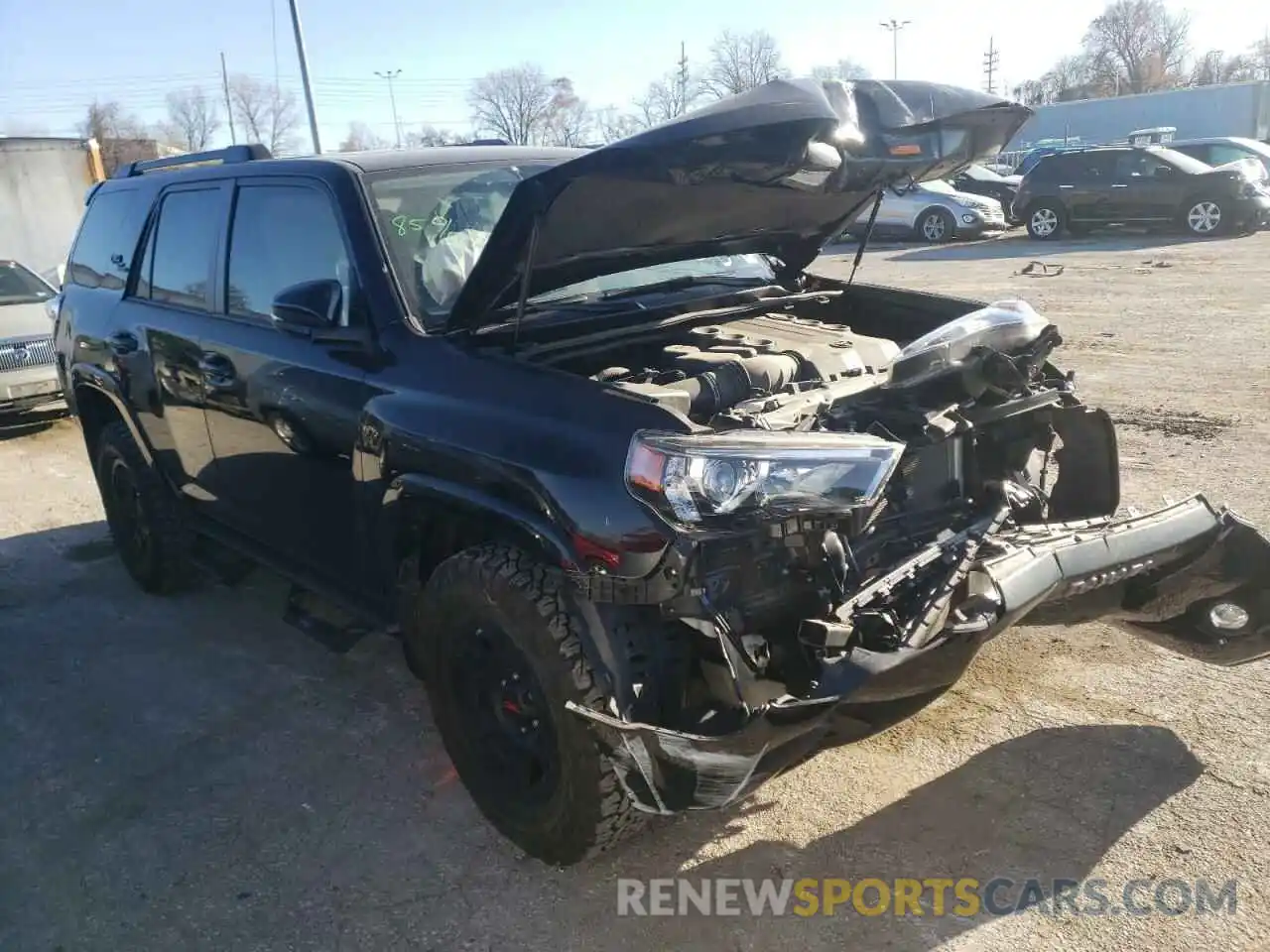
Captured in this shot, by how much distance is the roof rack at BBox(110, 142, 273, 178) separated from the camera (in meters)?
4.16

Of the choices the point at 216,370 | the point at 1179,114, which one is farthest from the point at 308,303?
the point at 1179,114

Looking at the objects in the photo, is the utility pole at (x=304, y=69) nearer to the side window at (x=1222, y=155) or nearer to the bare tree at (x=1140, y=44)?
the side window at (x=1222, y=155)

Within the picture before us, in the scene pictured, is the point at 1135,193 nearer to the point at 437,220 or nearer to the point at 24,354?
the point at 24,354

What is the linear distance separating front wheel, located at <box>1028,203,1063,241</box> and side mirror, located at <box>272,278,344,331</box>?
18.7m

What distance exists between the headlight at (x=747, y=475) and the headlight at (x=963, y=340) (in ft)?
2.00

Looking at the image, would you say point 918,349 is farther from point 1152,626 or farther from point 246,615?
point 246,615

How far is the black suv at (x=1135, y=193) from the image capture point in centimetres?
1755

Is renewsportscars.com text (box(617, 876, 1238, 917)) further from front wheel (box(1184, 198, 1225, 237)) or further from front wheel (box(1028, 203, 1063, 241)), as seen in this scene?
front wheel (box(1028, 203, 1063, 241))

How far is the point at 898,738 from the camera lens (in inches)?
135

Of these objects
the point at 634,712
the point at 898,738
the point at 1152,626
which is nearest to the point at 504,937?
the point at 634,712

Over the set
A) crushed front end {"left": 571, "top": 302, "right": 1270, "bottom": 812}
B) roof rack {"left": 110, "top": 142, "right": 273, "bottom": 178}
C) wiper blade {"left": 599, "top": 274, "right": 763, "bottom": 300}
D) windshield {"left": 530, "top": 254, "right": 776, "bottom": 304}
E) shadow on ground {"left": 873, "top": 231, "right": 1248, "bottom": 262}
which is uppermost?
roof rack {"left": 110, "top": 142, "right": 273, "bottom": 178}

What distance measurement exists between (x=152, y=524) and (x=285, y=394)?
6.18 ft

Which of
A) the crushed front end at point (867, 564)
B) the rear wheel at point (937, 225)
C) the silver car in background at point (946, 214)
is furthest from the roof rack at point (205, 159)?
the rear wheel at point (937, 225)

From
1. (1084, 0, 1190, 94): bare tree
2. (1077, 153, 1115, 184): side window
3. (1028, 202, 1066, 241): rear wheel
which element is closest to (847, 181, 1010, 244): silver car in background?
(1028, 202, 1066, 241): rear wheel
